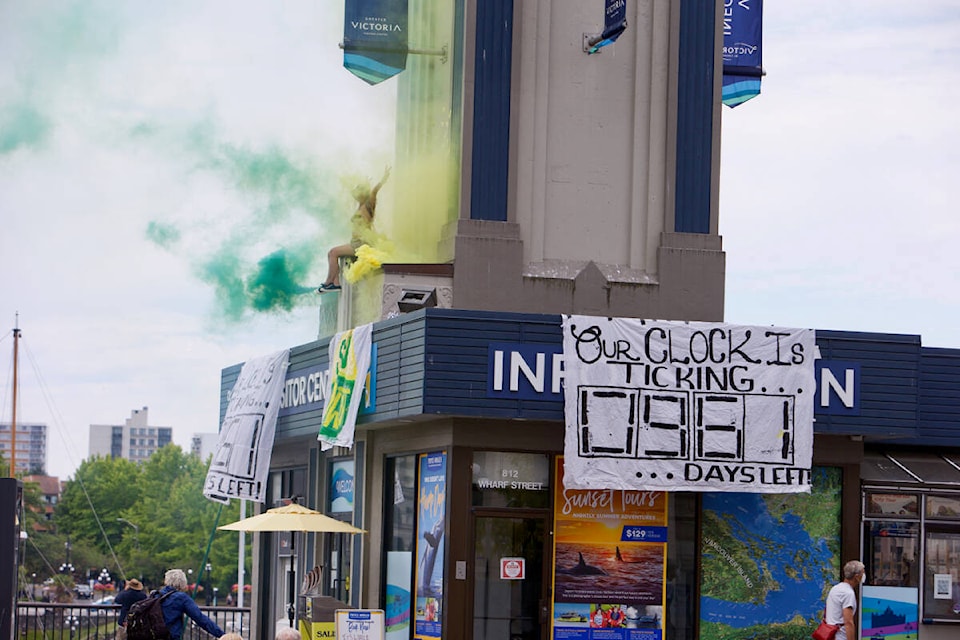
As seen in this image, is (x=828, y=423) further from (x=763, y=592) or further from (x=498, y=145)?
(x=498, y=145)

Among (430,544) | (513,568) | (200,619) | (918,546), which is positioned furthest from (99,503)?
(200,619)

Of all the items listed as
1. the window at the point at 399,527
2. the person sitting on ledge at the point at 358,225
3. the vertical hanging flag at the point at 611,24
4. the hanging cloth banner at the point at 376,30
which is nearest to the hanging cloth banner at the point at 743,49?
the vertical hanging flag at the point at 611,24

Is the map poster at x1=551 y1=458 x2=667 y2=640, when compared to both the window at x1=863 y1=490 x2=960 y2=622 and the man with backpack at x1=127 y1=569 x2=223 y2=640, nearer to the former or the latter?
the window at x1=863 y1=490 x2=960 y2=622

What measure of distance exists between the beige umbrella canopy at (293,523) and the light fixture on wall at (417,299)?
3334 mm

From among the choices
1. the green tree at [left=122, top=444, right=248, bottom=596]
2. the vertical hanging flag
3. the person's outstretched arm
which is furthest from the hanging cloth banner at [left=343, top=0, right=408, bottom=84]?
the green tree at [left=122, top=444, right=248, bottom=596]

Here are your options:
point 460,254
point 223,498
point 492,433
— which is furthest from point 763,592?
point 223,498

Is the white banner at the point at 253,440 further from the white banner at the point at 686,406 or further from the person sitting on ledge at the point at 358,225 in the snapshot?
the white banner at the point at 686,406

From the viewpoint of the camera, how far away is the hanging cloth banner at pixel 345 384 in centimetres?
2156

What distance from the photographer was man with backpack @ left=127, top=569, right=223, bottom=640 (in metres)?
16.7

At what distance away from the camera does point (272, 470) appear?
28.9 meters

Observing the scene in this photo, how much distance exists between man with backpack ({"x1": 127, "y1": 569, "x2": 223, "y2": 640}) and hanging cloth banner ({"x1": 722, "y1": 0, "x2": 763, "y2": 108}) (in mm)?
13744

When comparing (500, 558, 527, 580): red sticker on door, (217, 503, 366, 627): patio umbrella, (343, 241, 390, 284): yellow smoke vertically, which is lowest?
(500, 558, 527, 580): red sticker on door

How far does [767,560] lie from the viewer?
21375mm

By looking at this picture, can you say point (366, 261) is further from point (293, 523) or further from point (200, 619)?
point (200, 619)
